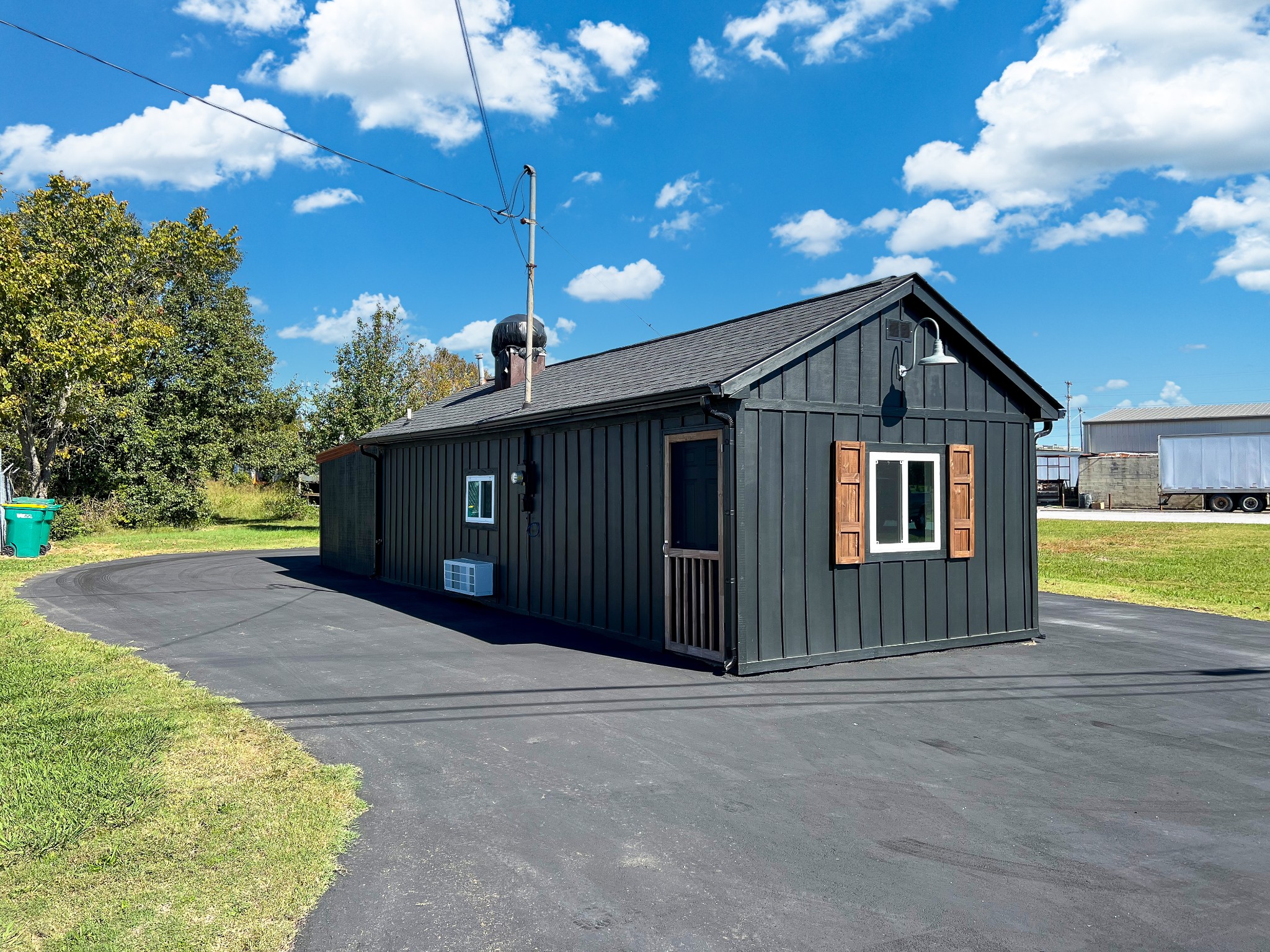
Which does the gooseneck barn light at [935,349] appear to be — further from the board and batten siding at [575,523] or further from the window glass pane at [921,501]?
the board and batten siding at [575,523]

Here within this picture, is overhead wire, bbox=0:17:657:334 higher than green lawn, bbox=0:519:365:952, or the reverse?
overhead wire, bbox=0:17:657:334

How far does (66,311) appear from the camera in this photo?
1861cm

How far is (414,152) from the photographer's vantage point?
1066 cm

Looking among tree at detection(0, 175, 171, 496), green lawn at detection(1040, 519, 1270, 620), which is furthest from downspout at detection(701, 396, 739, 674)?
tree at detection(0, 175, 171, 496)

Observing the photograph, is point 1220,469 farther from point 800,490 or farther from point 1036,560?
point 800,490

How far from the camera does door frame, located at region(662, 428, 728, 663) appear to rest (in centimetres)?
697

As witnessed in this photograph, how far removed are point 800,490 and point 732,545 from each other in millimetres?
893

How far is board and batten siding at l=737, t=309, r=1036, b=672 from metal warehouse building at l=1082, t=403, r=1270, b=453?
158 ft

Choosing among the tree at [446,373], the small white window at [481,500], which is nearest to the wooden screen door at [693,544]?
the small white window at [481,500]

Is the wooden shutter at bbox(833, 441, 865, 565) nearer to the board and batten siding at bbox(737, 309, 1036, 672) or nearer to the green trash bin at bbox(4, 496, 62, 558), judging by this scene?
the board and batten siding at bbox(737, 309, 1036, 672)

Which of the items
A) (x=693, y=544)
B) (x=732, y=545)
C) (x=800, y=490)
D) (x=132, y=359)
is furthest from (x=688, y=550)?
(x=132, y=359)

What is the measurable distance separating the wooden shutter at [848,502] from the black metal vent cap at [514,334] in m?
8.64

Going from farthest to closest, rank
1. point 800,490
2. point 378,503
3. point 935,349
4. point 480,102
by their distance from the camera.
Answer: point 378,503
point 480,102
point 935,349
point 800,490

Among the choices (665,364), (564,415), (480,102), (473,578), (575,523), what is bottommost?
(473,578)
